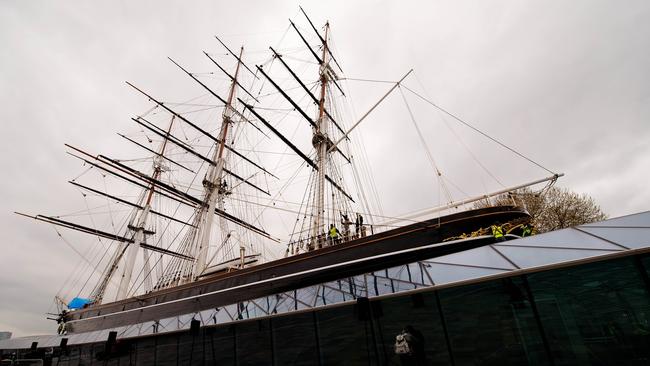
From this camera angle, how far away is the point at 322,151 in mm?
19375

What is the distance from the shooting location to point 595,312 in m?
5.25

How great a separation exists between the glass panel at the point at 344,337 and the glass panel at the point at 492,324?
1.85 meters

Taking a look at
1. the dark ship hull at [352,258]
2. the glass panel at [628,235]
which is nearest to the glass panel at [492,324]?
the glass panel at [628,235]

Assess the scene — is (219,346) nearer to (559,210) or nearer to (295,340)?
(295,340)

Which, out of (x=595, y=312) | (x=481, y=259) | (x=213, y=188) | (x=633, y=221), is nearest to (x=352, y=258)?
(x=481, y=259)

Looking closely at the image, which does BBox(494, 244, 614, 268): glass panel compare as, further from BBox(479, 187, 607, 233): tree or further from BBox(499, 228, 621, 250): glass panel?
BBox(479, 187, 607, 233): tree

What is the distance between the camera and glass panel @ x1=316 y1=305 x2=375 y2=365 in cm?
623

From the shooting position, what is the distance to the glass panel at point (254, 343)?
7176 millimetres

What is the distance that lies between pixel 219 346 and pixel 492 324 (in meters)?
7.00

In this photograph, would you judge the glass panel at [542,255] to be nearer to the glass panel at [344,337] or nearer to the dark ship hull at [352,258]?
the dark ship hull at [352,258]

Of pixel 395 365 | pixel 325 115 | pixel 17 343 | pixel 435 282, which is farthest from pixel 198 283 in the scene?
pixel 325 115

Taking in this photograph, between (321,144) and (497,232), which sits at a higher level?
(321,144)

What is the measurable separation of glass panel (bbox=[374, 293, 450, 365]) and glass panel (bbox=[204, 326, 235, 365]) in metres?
4.21

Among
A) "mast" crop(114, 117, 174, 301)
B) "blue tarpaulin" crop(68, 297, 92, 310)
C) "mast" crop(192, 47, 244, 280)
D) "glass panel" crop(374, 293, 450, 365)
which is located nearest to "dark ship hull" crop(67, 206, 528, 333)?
"glass panel" crop(374, 293, 450, 365)
